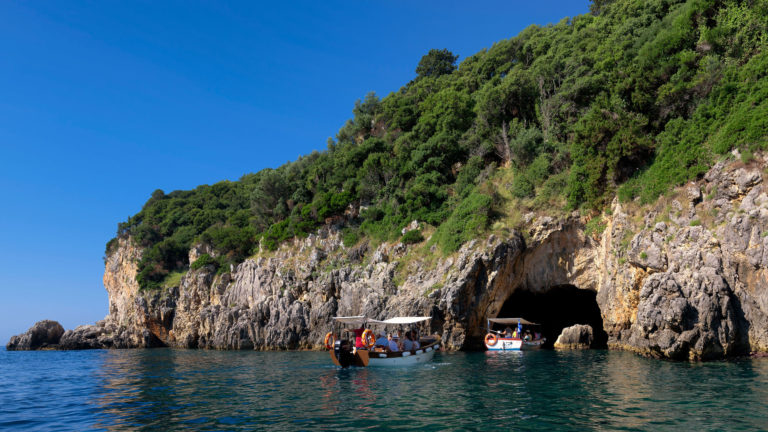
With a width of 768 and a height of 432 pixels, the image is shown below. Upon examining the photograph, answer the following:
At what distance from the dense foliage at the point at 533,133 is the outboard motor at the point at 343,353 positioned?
14964 millimetres

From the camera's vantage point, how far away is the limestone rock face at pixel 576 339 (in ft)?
122

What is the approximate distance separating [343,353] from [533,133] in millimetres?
28881

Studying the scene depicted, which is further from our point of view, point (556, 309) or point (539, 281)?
point (556, 309)

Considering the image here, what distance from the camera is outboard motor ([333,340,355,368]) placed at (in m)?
26.4

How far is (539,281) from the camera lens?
3722cm

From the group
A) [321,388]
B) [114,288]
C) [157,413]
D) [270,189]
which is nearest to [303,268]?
[270,189]

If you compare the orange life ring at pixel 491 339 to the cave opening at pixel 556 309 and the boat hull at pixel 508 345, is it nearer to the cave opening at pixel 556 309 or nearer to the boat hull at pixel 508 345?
the boat hull at pixel 508 345

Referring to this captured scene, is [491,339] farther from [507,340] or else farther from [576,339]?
[576,339]

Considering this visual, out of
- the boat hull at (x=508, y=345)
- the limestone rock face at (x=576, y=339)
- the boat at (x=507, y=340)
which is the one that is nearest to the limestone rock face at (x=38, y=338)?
the boat at (x=507, y=340)

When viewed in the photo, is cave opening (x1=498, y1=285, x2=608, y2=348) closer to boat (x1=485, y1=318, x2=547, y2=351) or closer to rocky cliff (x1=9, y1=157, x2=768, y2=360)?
rocky cliff (x1=9, y1=157, x2=768, y2=360)

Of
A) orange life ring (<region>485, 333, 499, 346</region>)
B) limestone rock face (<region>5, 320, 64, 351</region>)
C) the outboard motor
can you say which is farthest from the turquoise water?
limestone rock face (<region>5, 320, 64, 351</region>)

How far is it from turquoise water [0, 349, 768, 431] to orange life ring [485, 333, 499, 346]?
861cm

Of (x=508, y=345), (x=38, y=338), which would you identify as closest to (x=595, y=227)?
(x=508, y=345)

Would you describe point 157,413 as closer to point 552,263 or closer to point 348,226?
point 552,263
